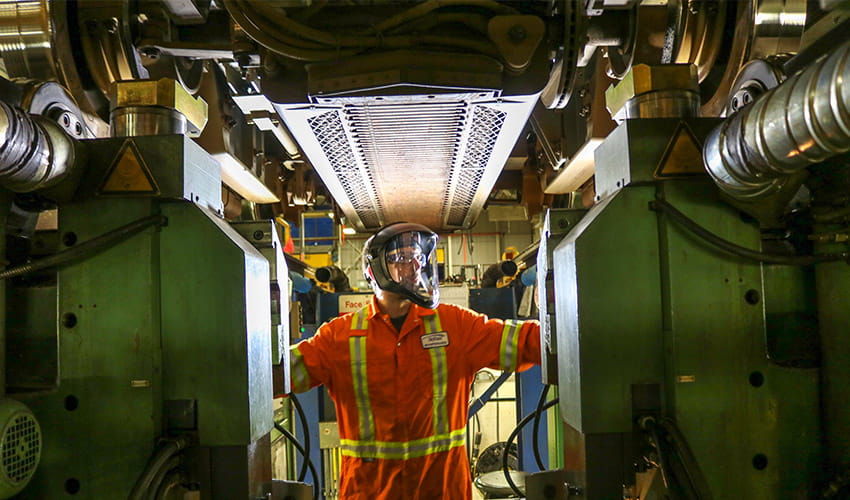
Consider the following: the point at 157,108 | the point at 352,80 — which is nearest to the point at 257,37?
the point at 352,80

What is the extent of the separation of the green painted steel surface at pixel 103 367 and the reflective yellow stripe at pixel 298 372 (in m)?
1.19

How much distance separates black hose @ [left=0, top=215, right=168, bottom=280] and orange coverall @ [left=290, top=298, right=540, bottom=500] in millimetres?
1350

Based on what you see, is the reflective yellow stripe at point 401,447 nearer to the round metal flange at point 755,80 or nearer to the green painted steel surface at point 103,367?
the green painted steel surface at point 103,367

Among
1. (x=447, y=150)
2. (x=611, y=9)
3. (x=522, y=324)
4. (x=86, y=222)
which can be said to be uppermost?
(x=611, y=9)

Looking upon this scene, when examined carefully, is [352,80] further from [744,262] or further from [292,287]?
[292,287]

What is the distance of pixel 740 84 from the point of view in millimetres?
1938

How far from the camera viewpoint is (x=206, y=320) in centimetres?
183

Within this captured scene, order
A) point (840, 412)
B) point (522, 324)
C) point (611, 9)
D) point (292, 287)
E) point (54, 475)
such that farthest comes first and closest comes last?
point (292, 287), point (522, 324), point (611, 9), point (54, 475), point (840, 412)

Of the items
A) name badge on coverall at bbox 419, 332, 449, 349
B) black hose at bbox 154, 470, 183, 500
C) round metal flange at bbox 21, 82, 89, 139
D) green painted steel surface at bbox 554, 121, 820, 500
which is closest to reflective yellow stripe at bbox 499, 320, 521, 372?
name badge on coverall at bbox 419, 332, 449, 349

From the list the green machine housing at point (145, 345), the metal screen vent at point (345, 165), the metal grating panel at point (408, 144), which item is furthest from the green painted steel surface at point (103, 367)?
the metal grating panel at point (408, 144)

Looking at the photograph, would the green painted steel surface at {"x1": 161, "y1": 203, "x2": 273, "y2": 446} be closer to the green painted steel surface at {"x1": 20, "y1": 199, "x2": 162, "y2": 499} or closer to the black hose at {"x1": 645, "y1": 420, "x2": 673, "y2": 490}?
the green painted steel surface at {"x1": 20, "y1": 199, "x2": 162, "y2": 499}

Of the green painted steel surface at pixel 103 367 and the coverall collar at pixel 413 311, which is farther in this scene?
the coverall collar at pixel 413 311

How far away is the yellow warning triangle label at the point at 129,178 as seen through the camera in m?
1.82

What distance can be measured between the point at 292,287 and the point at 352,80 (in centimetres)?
340
